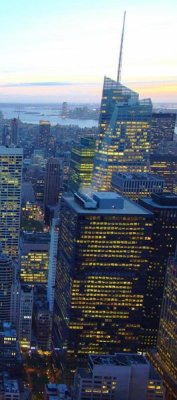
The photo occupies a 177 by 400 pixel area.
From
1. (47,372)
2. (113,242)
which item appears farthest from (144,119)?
(47,372)

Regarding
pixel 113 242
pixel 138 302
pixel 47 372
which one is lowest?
pixel 47 372

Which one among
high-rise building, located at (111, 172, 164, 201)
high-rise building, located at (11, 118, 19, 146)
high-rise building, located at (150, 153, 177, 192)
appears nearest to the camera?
high-rise building, located at (111, 172, 164, 201)

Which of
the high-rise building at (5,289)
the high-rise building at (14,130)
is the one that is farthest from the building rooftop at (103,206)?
the high-rise building at (14,130)

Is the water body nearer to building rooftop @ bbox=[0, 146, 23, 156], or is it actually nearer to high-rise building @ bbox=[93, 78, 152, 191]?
high-rise building @ bbox=[93, 78, 152, 191]

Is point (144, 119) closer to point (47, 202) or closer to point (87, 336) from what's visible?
point (47, 202)

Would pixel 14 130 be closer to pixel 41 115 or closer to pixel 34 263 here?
pixel 41 115

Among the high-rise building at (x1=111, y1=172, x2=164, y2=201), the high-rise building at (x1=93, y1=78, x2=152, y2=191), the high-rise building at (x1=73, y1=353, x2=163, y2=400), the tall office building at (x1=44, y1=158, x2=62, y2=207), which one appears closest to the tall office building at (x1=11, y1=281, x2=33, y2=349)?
the high-rise building at (x1=73, y1=353, x2=163, y2=400)

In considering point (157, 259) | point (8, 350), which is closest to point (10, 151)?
point (157, 259)
